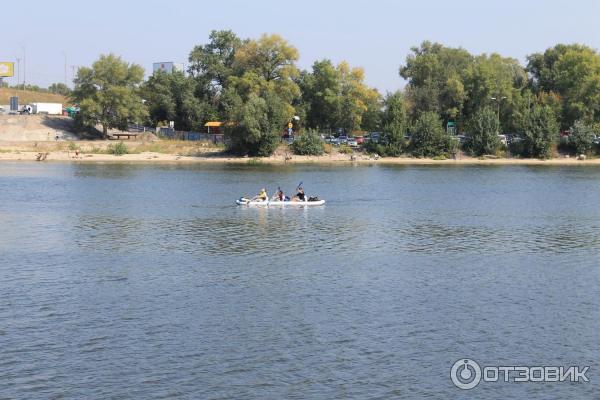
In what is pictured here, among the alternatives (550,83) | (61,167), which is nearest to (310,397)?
(61,167)

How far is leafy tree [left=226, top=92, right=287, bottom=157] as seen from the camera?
382ft

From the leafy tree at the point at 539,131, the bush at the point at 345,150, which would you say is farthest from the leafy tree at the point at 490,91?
the bush at the point at 345,150

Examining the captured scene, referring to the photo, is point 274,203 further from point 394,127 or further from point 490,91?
point 490,91

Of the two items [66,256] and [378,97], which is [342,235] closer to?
[66,256]

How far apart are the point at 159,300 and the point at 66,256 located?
1102 cm

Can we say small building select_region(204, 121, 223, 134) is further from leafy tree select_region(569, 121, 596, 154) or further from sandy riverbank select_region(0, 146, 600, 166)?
leafy tree select_region(569, 121, 596, 154)

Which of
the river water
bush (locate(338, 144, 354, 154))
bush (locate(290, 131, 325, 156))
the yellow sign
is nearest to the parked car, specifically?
bush (locate(338, 144, 354, 154))

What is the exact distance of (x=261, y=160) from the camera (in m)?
119

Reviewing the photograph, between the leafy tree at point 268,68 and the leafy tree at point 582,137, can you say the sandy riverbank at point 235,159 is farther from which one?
the leafy tree at point 268,68

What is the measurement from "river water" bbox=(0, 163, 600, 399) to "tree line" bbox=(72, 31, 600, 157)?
62.4 meters

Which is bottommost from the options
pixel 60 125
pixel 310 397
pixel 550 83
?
pixel 310 397

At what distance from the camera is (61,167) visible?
10394cm

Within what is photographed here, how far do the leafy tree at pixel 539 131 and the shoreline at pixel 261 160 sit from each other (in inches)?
79.8

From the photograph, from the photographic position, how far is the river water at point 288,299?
22422mm
